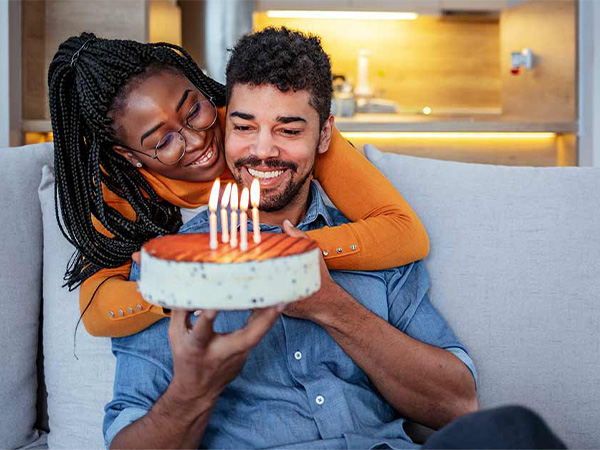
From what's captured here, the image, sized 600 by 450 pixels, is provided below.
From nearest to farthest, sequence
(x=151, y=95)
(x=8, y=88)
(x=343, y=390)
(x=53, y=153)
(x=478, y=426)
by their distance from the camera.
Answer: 1. (x=478, y=426)
2. (x=343, y=390)
3. (x=151, y=95)
4. (x=53, y=153)
5. (x=8, y=88)

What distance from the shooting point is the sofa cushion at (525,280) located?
145 cm

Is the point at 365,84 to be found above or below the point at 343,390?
above

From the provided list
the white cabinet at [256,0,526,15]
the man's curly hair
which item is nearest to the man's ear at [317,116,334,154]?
the man's curly hair

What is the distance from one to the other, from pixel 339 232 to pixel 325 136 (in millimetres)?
242

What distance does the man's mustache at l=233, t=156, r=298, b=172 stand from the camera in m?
1.29

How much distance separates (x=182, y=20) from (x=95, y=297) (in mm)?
3425

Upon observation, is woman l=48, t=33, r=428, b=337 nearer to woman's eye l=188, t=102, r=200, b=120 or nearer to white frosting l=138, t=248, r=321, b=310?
woman's eye l=188, t=102, r=200, b=120

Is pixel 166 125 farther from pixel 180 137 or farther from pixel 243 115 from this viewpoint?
pixel 243 115

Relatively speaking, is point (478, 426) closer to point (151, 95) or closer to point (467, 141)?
Answer: point (151, 95)

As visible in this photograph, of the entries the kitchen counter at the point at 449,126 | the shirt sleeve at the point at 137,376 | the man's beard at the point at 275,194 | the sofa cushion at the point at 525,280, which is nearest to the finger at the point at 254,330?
the shirt sleeve at the point at 137,376

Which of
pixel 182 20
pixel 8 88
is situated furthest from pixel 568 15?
pixel 8 88

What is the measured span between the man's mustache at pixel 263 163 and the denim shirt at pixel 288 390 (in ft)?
0.77

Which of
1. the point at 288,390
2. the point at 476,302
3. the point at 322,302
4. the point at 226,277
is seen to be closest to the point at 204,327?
the point at 226,277

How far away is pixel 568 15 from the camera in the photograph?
11.9ft
